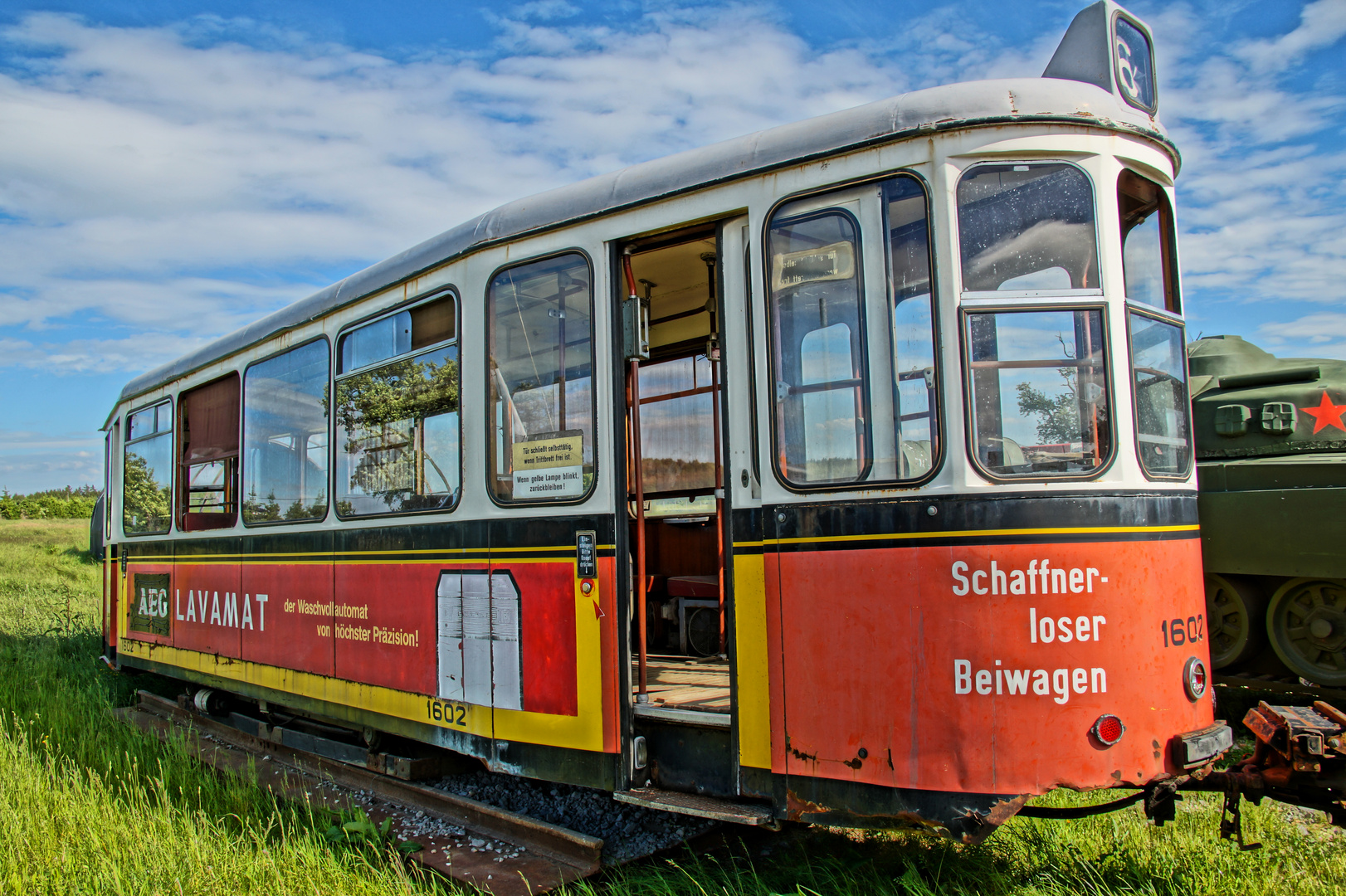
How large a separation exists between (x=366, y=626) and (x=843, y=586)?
3.01m

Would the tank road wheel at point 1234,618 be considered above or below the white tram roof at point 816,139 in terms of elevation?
below

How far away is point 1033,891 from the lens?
3336 millimetres

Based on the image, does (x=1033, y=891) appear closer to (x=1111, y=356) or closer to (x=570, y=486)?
(x=1111, y=356)

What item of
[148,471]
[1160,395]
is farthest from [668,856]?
[148,471]

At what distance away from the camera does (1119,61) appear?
3.54 meters

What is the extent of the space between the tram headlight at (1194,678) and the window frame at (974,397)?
2.54 ft

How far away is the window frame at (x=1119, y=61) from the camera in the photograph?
11.5 ft

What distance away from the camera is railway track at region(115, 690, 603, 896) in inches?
152

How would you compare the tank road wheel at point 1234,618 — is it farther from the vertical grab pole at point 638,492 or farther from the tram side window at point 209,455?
the tram side window at point 209,455

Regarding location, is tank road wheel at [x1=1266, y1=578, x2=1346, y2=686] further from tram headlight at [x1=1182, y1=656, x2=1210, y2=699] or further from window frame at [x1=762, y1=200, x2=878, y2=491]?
window frame at [x1=762, y1=200, x2=878, y2=491]

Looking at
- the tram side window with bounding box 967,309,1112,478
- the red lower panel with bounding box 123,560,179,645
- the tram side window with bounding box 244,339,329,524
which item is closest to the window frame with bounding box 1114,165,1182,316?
the tram side window with bounding box 967,309,1112,478

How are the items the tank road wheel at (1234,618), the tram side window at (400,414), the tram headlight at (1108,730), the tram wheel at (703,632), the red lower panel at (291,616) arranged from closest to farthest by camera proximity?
the tram headlight at (1108,730)
the tram side window at (400,414)
the red lower panel at (291,616)
the tram wheel at (703,632)
the tank road wheel at (1234,618)

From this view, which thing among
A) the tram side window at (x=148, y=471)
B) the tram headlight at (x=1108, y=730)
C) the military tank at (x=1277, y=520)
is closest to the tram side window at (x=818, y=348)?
the tram headlight at (x=1108, y=730)

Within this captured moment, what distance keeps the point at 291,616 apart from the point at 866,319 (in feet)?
14.3
